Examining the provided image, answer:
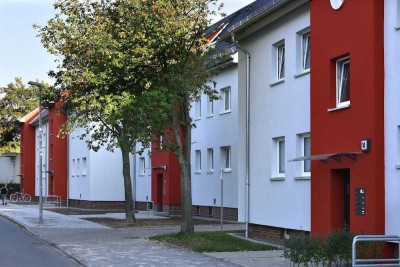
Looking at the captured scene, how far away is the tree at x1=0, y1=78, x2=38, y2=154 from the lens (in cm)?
8700

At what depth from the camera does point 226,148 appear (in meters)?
34.5

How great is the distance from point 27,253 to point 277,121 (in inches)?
304

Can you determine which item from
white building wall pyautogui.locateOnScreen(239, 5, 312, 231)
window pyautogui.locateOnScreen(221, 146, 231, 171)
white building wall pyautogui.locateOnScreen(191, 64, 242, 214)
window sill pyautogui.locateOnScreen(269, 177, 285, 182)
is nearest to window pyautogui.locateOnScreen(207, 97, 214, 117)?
white building wall pyautogui.locateOnScreen(191, 64, 242, 214)

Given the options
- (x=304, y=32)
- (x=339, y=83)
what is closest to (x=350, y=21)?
(x=339, y=83)

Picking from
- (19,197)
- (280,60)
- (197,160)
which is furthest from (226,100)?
(19,197)

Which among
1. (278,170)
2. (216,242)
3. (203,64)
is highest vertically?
(203,64)

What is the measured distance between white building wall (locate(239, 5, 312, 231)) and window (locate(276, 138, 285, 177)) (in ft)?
0.42

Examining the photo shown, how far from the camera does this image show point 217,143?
35.0m

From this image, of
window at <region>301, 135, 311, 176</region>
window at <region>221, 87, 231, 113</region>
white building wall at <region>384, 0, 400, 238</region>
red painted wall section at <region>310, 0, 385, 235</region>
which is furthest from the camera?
window at <region>221, 87, 231, 113</region>

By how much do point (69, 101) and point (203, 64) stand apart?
843 centimetres

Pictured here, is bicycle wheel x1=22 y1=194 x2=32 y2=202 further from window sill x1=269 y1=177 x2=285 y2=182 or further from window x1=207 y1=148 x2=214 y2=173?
window sill x1=269 y1=177 x2=285 y2=182

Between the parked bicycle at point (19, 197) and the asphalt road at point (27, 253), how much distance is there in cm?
4642

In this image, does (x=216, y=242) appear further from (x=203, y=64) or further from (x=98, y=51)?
(x=98, y=51)

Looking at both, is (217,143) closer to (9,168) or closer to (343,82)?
(343,82)
